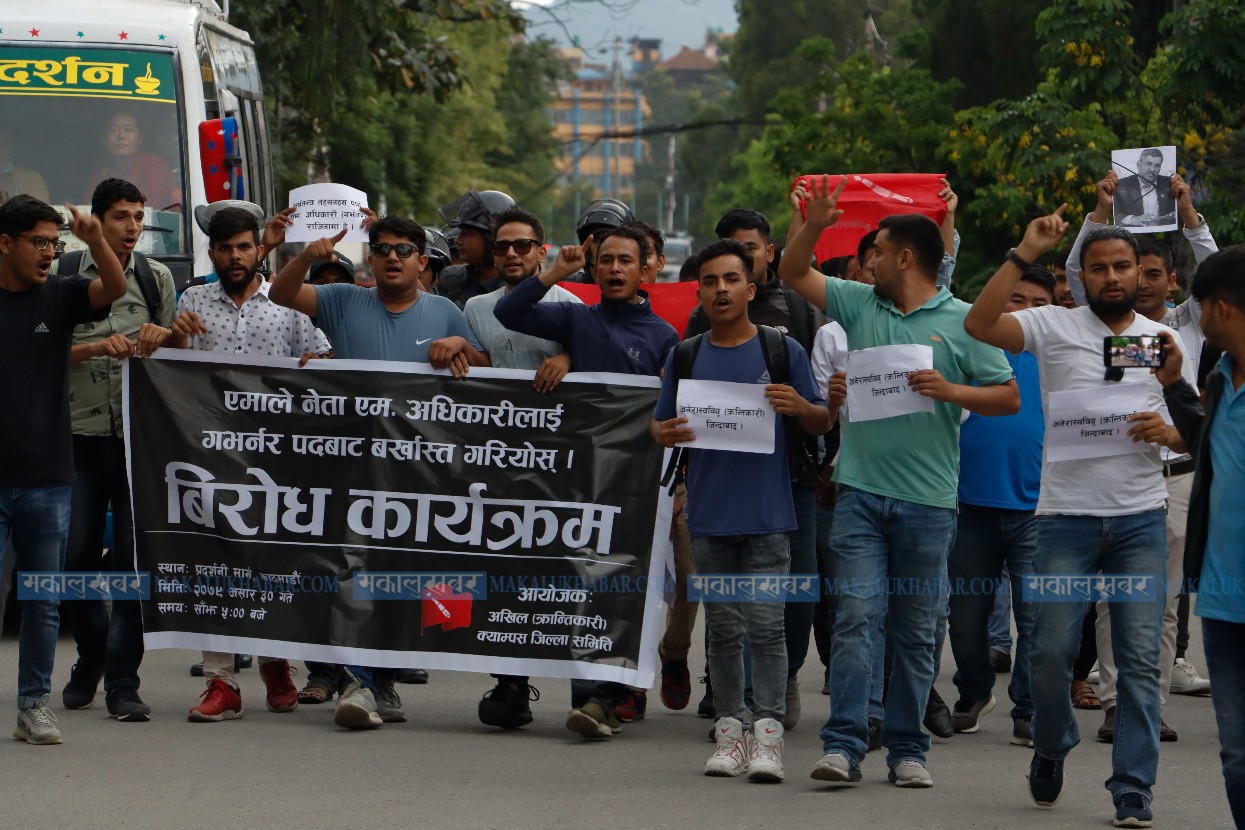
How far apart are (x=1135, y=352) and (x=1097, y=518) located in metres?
0.58

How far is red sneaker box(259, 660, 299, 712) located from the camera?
8562mm

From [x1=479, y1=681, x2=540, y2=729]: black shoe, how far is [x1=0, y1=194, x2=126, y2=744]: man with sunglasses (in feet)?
5.69

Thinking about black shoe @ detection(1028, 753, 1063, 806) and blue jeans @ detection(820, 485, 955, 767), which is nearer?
black shoe @ detection(1028, 753, 1063, 806)

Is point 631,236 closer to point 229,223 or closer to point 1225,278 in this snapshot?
point 229,223

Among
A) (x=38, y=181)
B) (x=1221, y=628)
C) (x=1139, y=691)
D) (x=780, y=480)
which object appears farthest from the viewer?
(x=38, y=181)

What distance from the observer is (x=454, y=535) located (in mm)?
8273

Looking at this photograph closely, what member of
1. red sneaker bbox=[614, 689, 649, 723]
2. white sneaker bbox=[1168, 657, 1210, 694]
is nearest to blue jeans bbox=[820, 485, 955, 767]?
red sneaker bbox=[614, 689, 649, 723]

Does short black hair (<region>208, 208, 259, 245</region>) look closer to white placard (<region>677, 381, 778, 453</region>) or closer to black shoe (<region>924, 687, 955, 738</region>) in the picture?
white placard (<region>677, 381, 778, 453</region>)

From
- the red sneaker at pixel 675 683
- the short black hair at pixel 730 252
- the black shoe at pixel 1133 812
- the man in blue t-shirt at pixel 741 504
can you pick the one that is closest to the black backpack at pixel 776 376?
the man in blue t-shirt at pixel 741 504

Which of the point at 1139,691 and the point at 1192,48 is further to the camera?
the point at 1192,48

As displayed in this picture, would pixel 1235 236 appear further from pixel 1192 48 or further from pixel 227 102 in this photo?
pixel 227 102

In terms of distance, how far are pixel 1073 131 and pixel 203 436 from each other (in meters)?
10.9

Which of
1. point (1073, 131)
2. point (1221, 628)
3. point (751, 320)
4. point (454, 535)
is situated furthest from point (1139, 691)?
point (1073, 131)

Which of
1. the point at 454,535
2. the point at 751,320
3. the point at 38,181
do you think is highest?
the point at 38,181
